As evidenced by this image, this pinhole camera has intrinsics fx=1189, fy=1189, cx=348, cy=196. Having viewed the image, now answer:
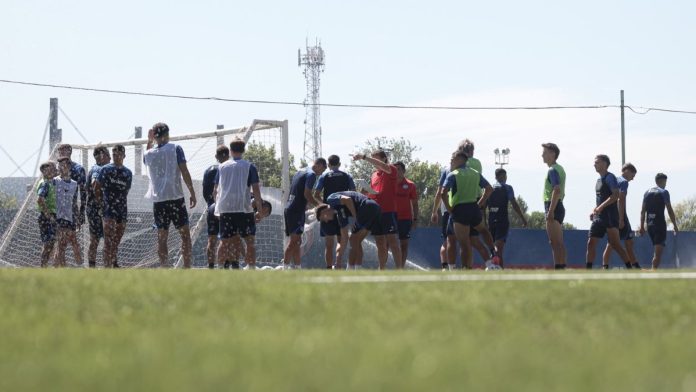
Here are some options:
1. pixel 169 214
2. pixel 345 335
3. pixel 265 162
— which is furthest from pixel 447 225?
pixel 265 162

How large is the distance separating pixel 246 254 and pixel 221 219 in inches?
20.6

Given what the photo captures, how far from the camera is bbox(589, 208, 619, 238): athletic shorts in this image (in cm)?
1598

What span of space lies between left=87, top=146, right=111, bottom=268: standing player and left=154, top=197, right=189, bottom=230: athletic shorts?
0.92 metres

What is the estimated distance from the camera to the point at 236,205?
14.1 meters

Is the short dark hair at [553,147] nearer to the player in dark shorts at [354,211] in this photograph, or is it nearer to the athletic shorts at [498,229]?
the player in dark shorts at [354,211]

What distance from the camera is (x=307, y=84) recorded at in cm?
9988

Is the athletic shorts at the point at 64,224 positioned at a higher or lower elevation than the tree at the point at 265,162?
lower

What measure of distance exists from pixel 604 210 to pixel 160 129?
6051 mm

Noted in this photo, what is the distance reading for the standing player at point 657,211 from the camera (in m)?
18.1

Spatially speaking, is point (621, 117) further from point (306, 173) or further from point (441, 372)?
point (441, 372)

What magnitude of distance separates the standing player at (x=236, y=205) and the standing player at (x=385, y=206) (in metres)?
1.91

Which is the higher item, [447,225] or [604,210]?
[604,210]

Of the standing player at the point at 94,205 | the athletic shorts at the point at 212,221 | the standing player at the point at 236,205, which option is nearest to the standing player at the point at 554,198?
the standing player at the point at 236,205

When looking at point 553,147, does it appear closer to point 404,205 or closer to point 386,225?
point 386,225
